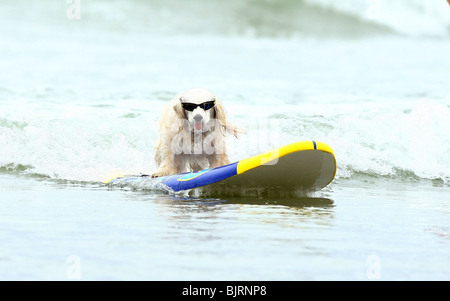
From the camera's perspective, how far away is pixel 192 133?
23.7 ft

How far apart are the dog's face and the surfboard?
0.47 meters

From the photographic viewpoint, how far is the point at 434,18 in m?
26.3

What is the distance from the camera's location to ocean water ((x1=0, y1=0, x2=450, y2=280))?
4.02m

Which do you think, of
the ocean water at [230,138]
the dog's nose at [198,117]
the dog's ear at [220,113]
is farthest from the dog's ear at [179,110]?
the ocean water at [230,138]

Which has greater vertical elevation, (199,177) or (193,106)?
(193,106)

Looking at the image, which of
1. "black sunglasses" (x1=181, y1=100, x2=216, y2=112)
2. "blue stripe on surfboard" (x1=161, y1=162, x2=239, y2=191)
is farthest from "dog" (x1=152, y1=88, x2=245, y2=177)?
"blue stripe on surfboard" (x1=161, y1=162, x2=239, y2=191)

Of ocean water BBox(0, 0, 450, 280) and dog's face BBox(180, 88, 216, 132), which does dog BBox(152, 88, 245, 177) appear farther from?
ocean water BBox(0, 0, 450, 280)

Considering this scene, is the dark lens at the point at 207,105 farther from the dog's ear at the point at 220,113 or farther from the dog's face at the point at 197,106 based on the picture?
the dog's ear at the point at 220,113

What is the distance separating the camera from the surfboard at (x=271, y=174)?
6.46 metres

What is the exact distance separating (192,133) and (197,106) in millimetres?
341

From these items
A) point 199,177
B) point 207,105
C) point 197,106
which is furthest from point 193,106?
point 199,177

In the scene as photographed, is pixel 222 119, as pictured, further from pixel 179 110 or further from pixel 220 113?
pixel 179 110

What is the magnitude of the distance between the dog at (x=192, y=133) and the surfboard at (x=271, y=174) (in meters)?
0.30
